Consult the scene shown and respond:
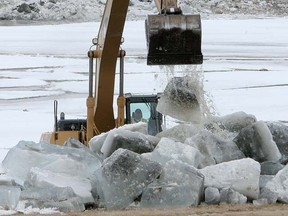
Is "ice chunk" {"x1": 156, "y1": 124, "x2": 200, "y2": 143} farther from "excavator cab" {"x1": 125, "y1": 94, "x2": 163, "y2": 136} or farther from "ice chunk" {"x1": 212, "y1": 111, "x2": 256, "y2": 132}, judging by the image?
"excavator cab" {"x1": 125, "y1": 94, "x2": 163, "y2": 136}

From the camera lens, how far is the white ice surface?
14.6 m

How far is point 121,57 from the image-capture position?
8133 millimetres

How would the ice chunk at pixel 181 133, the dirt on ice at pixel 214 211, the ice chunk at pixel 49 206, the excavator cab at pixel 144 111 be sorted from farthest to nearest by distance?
the excavator cab at pixel 144 111 < the ice chunk at pixel 181 133 < the ice chunk at pixel 49 206 < the dirt on ice at pixel 214 211

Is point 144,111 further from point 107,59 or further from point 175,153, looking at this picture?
Answer: point 175,153

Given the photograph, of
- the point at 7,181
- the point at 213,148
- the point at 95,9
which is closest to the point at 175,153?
the point at 213,148

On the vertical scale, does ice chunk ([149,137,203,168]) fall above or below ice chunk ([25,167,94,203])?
above

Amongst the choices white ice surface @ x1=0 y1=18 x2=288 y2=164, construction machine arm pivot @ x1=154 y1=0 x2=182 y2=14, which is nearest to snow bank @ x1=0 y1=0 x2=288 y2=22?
white ice surface @ x1=0 y1=18 x2=288 y2=164

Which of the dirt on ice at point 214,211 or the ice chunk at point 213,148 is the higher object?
the ice chunk at point 213,148

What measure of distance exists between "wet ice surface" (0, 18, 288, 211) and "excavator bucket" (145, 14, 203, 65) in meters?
1.06

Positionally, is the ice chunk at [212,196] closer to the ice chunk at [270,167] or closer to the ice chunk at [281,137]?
the ice chunk at [270,167]

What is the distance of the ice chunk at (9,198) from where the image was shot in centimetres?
608

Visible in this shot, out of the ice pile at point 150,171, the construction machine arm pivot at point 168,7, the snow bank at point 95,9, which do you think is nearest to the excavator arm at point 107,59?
the construction machine arm pivot at point 168,7

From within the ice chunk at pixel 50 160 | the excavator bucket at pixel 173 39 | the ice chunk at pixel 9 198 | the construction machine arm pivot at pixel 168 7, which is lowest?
the ice chunk at pixel 9 198

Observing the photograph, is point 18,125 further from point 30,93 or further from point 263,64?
point 263,64
